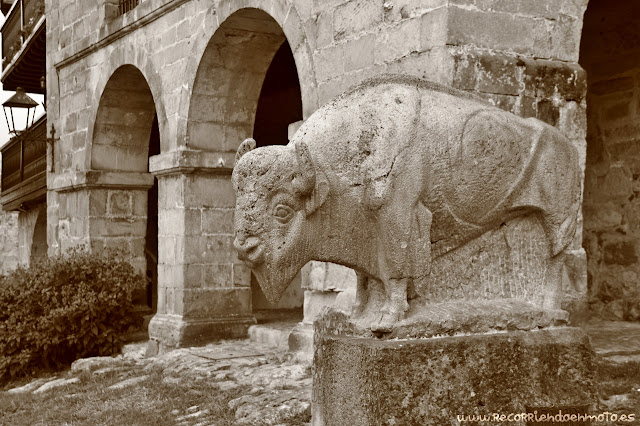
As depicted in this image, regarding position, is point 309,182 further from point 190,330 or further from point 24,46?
point 24,46

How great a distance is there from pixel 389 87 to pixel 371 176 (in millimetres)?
447

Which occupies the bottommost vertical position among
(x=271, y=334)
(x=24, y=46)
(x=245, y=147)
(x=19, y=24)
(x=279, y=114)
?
(x=271, y=334)

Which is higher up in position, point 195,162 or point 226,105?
point 226,105

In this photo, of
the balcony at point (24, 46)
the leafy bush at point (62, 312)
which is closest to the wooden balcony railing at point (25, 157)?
the balcony at point (24, 46)

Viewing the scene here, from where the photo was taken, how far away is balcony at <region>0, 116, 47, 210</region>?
537 inches

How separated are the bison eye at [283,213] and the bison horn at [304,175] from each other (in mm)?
90

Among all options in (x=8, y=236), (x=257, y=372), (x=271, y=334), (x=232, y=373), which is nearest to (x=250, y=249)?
(x=257, y=372)

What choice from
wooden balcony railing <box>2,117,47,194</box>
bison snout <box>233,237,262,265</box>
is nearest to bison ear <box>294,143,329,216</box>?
bison snout <box>233,237,262,265</box>

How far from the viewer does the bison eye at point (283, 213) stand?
3.38 m

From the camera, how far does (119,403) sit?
6281 mm

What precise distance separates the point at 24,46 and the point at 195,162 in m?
7.50

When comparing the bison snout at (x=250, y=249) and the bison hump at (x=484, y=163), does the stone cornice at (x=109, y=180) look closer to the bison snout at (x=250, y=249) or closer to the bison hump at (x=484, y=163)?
the bison snout at (x=250, y=249)

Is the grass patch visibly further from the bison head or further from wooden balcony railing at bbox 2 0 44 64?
wooden balcony railing at bbox 2 0 44 64

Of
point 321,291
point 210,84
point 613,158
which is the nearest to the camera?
point 321,291
